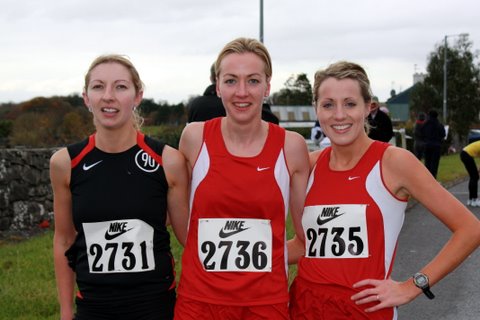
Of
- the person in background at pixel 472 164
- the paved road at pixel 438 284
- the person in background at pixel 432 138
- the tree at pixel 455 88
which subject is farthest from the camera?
the tree at pixel 455 88

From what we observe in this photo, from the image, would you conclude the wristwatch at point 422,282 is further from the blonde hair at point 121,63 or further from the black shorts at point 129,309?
the blonde hair at point 121,63

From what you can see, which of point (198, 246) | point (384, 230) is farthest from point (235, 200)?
point (384, 230)

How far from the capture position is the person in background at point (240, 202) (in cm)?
277

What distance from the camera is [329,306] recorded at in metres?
2.81

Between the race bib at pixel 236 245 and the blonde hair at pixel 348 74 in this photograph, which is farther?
the blonde hair at pixel 348 74

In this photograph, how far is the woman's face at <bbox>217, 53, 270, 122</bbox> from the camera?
288 centimetres

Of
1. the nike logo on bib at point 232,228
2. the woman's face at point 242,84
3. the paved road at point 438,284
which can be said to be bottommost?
the paved road at point 438,284

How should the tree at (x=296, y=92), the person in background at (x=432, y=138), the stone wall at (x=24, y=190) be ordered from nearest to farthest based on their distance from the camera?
the stone wall at (x=24, y=190), the person in background at (x=432, y=138), the tree at (x=296, y=92)

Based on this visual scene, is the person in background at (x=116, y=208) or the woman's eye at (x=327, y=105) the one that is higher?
the woman's eye at (x=327, y=105)

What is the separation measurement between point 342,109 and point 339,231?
554 mm

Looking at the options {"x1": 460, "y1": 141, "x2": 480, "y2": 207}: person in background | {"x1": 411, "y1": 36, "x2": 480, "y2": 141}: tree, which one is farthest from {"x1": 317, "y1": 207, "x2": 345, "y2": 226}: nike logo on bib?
{"x1": 411, "y1": 36, "x2": 480, "y2": 141}: tree

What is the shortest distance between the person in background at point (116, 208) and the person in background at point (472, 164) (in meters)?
9.67

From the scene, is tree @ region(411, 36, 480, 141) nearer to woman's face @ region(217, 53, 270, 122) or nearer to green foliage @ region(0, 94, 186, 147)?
green foliage @ region(0, 94, 186, 147)

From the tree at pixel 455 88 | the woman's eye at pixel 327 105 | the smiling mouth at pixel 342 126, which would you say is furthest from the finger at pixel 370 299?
the tree at pixel 455 88
